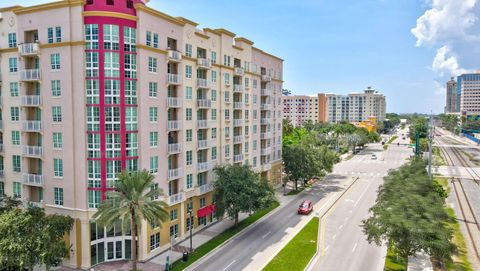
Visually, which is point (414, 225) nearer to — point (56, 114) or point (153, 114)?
point (153, 114)

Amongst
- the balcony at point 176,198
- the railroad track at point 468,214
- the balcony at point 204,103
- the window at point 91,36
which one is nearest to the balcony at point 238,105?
the balcony at point 204,103

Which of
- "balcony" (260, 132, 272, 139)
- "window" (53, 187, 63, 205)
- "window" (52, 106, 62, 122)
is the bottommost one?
"window" (53, 187, 63, 205)

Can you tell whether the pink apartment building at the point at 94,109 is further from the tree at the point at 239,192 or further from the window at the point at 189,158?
the tree at the point at 239,192

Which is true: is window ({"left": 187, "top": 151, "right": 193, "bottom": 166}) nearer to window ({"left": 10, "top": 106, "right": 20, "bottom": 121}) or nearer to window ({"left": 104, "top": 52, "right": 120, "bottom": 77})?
window ({"left": 104, "top": 52, "right": 120, "bottom": 77})

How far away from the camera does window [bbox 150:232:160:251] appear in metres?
39.2

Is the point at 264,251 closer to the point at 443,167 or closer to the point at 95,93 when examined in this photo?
the point at 95,93

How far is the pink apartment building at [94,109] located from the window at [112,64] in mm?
95

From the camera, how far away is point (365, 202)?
203 ft

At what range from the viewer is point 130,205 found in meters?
31.7

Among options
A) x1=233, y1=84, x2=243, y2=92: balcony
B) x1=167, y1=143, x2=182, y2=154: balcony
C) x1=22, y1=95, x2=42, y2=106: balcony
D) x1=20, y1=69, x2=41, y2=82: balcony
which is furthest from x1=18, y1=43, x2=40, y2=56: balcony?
x1=233, y1=84, x2=243, y2=92: balcony

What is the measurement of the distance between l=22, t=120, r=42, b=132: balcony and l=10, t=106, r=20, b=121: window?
2.03 meters

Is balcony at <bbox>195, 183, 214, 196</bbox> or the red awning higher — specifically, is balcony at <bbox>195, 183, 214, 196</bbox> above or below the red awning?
above

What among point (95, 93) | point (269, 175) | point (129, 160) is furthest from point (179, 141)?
point (269, 175)

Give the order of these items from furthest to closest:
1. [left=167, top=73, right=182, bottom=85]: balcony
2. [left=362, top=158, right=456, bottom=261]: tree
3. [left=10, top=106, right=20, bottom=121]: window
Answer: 1. [left=167, top=73, right=182, bottom=85]: balcony
2. [left=10, top=106, right=20, bottom=121]: window
3. [left=362, top=158, right=456, bottom=261]: tree
